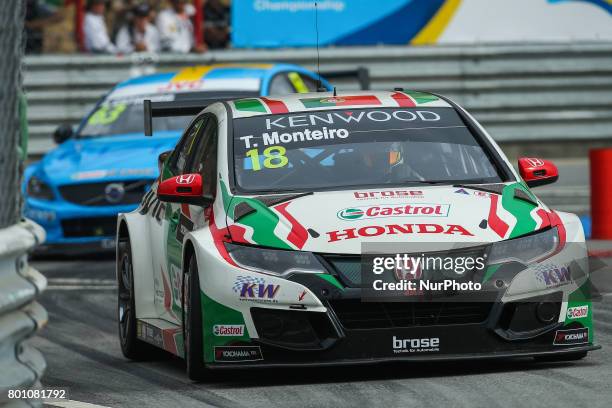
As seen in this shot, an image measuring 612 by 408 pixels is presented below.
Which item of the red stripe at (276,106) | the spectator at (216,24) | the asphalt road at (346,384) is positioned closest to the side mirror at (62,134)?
the spectator at (216,24)

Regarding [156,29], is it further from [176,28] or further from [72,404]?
[72,404]

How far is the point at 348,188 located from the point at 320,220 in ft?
2.01

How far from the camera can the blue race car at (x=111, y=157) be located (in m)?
14.9

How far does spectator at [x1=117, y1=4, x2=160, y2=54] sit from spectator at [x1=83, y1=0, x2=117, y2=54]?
15 centimetres

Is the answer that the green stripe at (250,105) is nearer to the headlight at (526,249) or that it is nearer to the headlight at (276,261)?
the headlight at (276,261)

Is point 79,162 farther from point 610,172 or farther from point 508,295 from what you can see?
point 508,295

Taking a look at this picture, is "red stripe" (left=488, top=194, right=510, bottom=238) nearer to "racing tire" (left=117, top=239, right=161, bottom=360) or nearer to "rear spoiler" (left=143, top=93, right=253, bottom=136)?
"racing tire" (left=117, top=239, right=161, bottom=360)

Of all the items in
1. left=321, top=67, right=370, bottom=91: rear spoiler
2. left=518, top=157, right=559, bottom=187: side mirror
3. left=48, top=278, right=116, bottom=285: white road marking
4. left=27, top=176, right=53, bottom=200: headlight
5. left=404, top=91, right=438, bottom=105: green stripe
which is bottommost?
left=48, top=278, right=116, bottom=285: white road marking

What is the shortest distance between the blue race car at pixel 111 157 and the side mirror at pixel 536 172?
6.41 m

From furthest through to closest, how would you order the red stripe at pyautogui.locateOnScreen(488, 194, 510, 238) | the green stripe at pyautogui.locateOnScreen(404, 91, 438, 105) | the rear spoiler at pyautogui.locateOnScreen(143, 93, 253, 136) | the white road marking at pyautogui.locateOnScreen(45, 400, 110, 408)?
the rear spoiler at pyautogui.locateOnScreen(143, 93, 253, 136) → the green stripe at pyautogui.locateOnScreen(404, 91, 438, 105) → the red stripe at pyautogui.locateOnScreen(488, 194, 510, 238) → the white road marking at pyautogui.locateOnScreen(45, 400, 110, 408)

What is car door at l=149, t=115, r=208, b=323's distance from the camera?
843 cm

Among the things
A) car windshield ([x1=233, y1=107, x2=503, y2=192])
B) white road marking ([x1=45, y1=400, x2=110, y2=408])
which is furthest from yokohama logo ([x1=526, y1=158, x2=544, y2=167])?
white road marking ([x1=45, y1=400, x2=110, y2=408])

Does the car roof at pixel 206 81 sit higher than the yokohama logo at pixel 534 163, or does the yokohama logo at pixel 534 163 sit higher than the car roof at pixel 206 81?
the yokohama logo at pixel 534 163

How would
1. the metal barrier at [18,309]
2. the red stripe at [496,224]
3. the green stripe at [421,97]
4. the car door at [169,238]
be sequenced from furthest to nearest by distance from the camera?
the green stripe at [421,97]
the car door at [169,238]
the red stripe at [496,224]
the metal barrier at [18,309]
